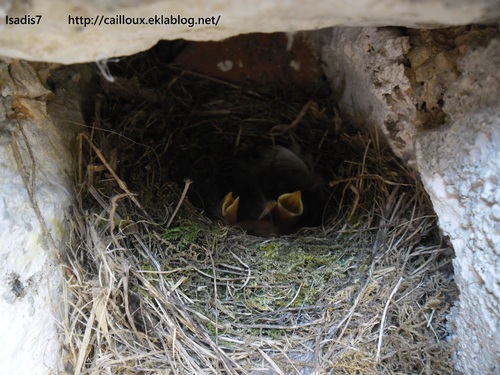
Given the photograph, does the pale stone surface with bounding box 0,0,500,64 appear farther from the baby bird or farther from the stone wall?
the baby bird

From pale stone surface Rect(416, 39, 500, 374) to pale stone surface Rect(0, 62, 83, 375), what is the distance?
775mm

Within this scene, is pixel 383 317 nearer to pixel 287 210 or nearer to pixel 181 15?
pixel 287 210

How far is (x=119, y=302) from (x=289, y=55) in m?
0.87

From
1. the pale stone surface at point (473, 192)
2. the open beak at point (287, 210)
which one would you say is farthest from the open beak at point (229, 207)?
the pale stone surface at point (473, 192)

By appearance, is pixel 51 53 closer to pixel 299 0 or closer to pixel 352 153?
pixel 299 0

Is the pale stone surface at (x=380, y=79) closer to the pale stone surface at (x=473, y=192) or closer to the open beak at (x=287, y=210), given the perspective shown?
the pale stone surface at (x=473, y=192)

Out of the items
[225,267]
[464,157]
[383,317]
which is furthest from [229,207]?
[464,157]

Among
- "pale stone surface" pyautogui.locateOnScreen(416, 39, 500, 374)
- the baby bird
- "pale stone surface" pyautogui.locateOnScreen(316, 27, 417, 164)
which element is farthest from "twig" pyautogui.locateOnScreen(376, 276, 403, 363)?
the baby bird

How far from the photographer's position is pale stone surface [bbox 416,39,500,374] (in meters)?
0.89

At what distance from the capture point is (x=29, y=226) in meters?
1.02

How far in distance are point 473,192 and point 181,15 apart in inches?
23.5

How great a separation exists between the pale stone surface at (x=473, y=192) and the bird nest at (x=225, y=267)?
0.11 metres

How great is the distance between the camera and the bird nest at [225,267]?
1.07 m

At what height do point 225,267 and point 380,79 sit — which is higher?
point 380,79
